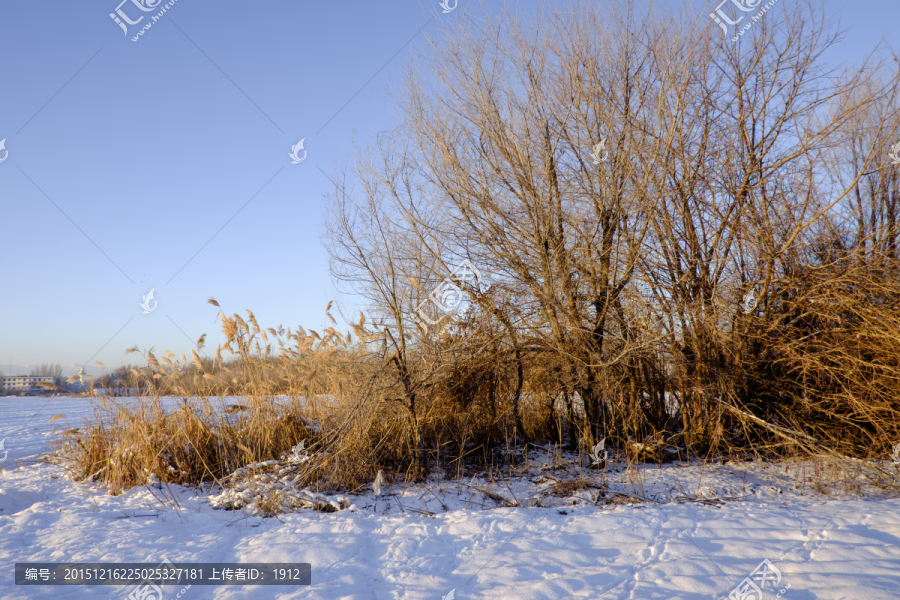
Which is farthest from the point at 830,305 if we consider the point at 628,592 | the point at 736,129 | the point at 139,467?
the point at 139,467

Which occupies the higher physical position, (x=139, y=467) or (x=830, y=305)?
(x=830, y=305)

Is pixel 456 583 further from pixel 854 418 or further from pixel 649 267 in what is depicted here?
pixel 854 418

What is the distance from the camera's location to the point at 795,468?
582cm

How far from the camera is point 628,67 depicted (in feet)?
20.4

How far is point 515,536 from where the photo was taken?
401 centimetres

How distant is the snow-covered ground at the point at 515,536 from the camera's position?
3230 millimetres

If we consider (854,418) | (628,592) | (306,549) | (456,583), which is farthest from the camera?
(854,418)

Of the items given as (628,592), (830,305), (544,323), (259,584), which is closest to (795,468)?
(830,305)

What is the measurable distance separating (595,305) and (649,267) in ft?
2.74

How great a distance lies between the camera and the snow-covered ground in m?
3.23

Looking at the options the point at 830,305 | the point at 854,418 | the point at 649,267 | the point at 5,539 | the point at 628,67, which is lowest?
the point at 5,539

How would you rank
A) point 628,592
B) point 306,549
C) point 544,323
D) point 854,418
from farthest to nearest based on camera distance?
point 544,323
point 854,418
point 306,549
point 628,592

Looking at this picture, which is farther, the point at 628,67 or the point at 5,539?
the point at 628,67

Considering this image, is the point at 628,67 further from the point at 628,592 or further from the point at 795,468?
the point at 628,592
